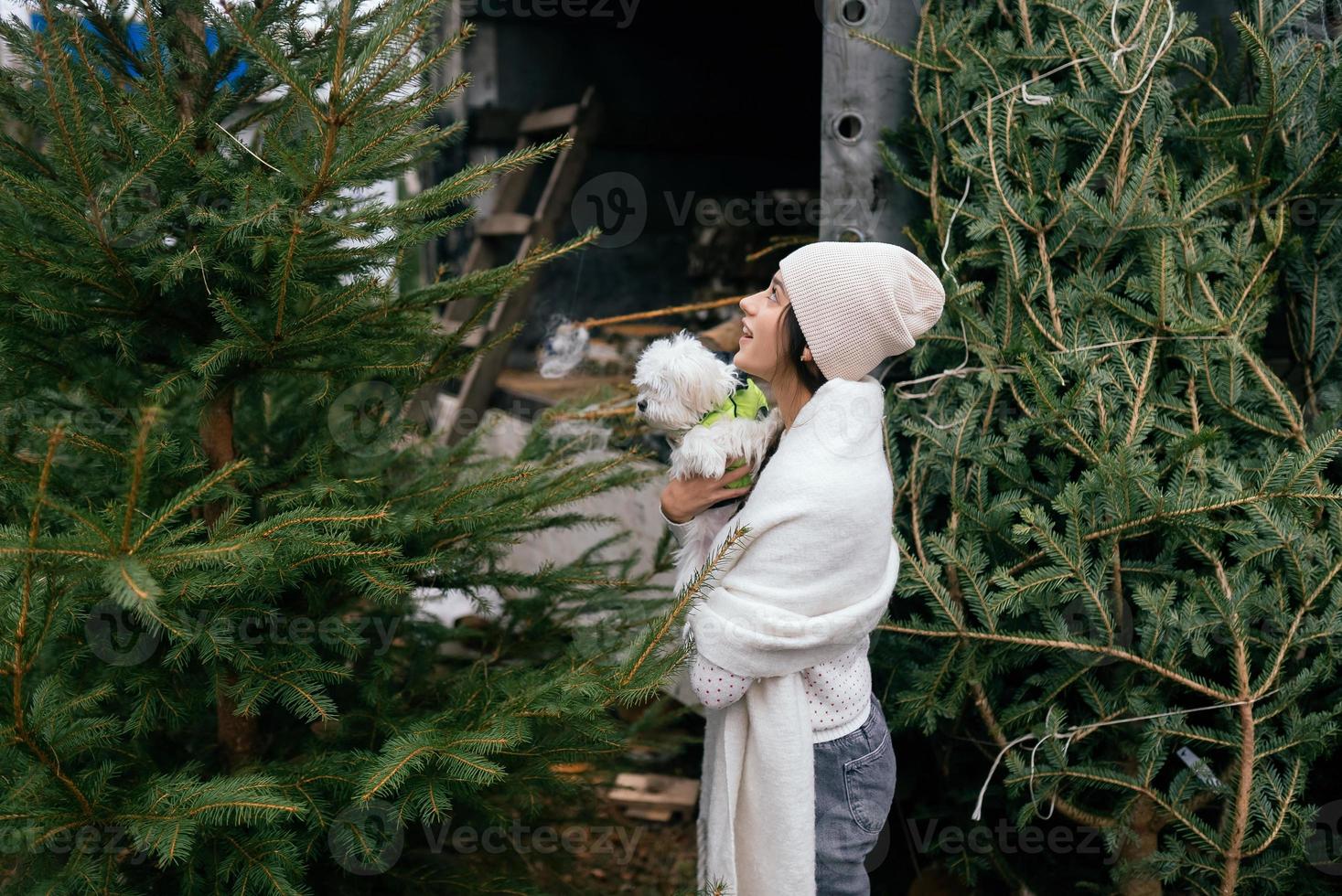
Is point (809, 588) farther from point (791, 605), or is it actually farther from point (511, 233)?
point (511, 233)

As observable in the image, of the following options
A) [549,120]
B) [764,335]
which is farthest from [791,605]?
[549,120]

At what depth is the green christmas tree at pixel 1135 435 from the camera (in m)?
2.27

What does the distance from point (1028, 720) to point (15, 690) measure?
2.18m

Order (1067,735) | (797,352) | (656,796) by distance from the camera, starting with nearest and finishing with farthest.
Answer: (797,352) < (1067,735) < (656,796)

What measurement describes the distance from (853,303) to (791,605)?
578 millimetres

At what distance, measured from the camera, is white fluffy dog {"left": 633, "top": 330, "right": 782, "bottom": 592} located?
1.92m

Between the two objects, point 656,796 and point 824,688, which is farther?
point 656,796

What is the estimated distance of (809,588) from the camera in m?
1.86

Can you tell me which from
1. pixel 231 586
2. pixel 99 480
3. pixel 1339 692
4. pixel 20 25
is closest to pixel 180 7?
pixel 20 25

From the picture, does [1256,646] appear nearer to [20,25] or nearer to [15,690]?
[15,690]

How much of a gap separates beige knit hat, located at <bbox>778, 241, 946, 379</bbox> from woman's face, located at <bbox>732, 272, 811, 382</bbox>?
2.1 inches

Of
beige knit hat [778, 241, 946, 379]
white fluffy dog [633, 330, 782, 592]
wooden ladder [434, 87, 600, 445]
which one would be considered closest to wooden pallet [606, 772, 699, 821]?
wooden ladder [434, 87, 600, 445]

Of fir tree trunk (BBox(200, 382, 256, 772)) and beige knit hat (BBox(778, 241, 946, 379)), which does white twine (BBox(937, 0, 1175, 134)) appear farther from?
fir tree trunk (BBox(200, 382, 256, 772))

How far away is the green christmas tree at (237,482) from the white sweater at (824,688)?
0.11 m
